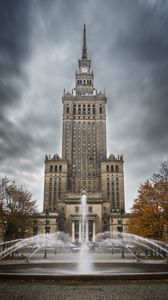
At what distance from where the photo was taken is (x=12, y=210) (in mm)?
44062

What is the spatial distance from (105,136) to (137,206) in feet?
339

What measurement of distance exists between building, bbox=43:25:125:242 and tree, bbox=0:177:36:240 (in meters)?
60.8

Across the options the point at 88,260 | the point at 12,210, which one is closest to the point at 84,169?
the point at 12,210

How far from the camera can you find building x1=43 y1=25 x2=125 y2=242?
110 meters

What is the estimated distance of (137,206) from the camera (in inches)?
1651

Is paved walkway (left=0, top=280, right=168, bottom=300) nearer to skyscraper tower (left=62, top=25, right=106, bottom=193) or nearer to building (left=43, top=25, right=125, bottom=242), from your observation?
building (left=43, top=25, right=125, bottom=242)

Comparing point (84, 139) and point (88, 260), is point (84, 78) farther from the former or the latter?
point (88, 260)

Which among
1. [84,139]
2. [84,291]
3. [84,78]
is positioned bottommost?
[84,291]

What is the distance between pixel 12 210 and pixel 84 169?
94290 millimetres

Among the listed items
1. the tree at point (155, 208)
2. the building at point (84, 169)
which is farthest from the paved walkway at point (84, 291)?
the building at point (84, 169)

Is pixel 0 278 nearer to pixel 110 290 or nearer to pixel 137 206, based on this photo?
pixel 110 290

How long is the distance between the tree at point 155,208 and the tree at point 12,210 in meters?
18.1

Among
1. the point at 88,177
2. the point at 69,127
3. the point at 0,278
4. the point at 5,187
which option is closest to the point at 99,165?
the point at 88,177

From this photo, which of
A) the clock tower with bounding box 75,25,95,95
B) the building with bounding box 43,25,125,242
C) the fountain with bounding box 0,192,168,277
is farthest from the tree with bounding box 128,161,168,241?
the clock tower with bounding box 75,25,95,95
